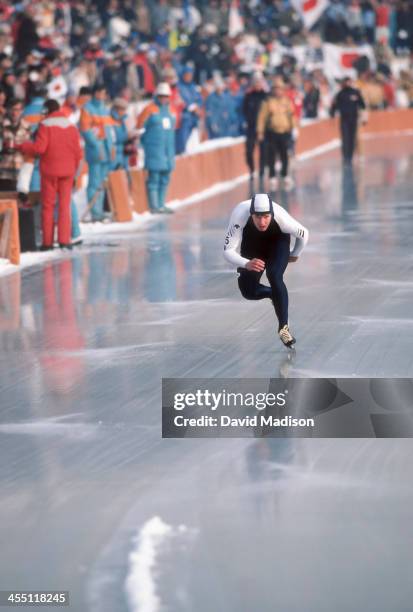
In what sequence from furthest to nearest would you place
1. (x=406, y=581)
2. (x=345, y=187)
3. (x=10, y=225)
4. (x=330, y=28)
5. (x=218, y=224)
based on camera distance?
(x=330, y=28), (x=345, y=187), (x=218, y=224), (x=10, y=225), (x=406, y=581)

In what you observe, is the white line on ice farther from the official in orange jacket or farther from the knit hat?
the official in orange jacket

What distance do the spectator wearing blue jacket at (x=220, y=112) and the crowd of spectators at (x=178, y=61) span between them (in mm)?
22

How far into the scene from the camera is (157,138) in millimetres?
24203

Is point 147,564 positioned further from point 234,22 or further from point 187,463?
point 234,22

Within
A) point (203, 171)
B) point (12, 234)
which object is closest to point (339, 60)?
point (203, 171)

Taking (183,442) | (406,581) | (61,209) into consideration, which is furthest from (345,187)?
(406,581)

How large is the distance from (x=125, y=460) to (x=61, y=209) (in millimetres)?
11059

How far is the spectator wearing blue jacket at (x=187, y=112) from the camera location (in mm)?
31734

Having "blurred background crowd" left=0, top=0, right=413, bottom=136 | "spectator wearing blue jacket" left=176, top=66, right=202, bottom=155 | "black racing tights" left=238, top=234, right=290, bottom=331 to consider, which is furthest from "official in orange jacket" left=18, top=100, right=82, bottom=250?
"spectator wearing blue jacket" left=176, top=66, right=202, bottom=155

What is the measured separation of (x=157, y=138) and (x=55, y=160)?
17.5 ft

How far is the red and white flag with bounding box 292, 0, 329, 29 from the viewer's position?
165 feet

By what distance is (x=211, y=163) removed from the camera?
101 ft

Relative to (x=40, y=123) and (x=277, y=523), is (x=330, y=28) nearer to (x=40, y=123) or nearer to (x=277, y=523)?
(x=40, y=123)

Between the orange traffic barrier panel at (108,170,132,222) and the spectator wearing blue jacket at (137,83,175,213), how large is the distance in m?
0.97
